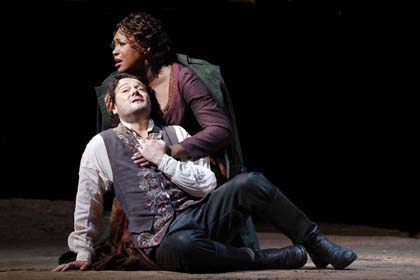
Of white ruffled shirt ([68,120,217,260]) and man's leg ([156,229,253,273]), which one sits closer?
man's leg ([156,229,253,273])

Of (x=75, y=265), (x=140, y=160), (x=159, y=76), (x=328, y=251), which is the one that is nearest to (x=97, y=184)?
(x=140, y=160)

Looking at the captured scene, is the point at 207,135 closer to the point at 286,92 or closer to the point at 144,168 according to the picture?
the point at 144,168

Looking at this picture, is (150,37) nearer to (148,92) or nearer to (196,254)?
(148,92)

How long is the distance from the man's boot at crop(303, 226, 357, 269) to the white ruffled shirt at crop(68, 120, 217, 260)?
448 mm

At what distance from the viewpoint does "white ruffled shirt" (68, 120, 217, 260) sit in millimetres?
4199

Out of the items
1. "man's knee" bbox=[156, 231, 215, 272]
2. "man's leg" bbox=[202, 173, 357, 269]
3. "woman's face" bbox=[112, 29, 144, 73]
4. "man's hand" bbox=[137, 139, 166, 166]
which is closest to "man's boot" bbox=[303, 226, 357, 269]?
"man's leg" bbox=[202, 173, 357, 269]

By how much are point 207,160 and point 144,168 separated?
276 mm

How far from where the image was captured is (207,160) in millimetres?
4367

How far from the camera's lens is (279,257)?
13.7 ft

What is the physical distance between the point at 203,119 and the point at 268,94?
4.27 metres

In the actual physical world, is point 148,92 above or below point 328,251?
above

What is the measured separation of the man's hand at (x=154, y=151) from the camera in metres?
4.22

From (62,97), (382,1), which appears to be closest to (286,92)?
(382,1)

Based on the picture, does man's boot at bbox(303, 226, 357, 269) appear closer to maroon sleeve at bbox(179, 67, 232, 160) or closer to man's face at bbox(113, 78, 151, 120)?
maroon sleeve at bbox(179, 67, 232, 160)
